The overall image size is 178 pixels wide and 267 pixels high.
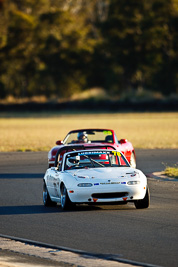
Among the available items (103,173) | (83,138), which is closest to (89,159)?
(103,173)

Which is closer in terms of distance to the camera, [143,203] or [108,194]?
[108,194]

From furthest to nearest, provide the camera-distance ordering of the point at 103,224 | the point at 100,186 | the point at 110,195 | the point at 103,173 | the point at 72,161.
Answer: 1. the point at 72,161
2. the point at 103,173
3. the point at 110,195
4. the point at 100,186
5. the point at 103,224

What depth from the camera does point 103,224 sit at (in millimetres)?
10961

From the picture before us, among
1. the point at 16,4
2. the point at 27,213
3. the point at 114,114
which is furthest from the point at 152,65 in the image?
the point at 27,213

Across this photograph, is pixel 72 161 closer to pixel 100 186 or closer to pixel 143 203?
pixel 100 186

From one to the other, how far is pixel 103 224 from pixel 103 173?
1747 mm

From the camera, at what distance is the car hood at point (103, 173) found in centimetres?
1242

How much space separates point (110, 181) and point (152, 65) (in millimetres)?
84808

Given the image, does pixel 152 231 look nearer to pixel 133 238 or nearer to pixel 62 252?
pixel 133 238

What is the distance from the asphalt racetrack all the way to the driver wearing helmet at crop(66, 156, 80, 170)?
808 millimetres

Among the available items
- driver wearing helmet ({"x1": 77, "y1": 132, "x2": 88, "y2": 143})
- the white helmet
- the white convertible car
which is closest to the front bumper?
the white convertible car

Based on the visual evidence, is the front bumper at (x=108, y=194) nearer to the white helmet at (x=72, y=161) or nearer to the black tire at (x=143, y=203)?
the black tire at (x=143, y=203)

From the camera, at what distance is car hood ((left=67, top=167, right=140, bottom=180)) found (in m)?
12.4

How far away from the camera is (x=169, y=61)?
309 feet
